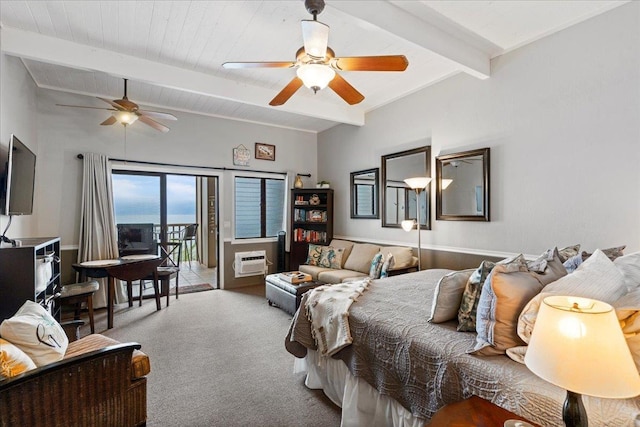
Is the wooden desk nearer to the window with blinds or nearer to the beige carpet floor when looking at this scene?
the beige carpet floor

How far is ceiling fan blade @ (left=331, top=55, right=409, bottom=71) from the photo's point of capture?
2271mm

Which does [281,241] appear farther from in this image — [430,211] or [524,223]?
[524,223]

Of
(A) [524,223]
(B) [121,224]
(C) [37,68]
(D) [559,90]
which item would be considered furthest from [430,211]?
(C) [37,68]

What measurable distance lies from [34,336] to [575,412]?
2.27m

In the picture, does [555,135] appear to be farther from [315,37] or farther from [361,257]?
[361,257]

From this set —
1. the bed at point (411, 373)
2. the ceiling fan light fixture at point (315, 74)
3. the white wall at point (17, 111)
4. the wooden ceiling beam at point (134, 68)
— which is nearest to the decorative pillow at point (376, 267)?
the bed at point (411, 373)

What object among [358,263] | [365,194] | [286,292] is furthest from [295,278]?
[365,194]

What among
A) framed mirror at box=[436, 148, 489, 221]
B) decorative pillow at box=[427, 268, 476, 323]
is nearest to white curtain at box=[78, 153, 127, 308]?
decorative pillow at box=[427, 268, 476, 323]

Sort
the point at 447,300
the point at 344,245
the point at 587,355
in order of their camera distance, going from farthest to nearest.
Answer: the point at 344,245 → the point at 447,300 → the point at 587,355

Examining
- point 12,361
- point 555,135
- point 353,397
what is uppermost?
point 555,135

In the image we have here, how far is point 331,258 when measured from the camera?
4.82 meters

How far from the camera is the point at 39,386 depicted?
132cm

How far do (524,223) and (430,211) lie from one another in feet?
3.71

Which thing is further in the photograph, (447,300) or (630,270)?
(447,300)
